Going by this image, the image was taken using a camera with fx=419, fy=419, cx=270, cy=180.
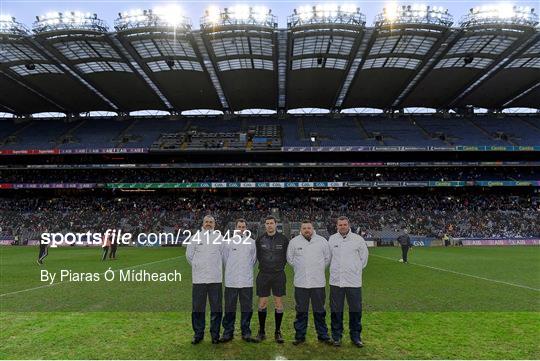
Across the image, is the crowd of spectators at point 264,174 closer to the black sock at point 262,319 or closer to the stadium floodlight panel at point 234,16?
the stadium floodlight panel at point 234,16

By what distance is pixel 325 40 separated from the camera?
121 feet


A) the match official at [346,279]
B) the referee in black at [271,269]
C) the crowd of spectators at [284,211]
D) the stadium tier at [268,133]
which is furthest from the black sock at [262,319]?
the stadium tier at [268,133]

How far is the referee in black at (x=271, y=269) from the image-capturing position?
731cm

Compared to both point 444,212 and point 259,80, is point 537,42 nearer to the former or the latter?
point 444,212

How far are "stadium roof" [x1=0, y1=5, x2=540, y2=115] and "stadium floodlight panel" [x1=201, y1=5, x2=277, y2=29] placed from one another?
8 cm

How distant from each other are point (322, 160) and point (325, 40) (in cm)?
1691

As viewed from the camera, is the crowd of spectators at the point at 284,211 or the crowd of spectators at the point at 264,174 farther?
the crowd of spectators at the point at 264,174

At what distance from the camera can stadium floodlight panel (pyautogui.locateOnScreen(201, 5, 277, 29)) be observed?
1356 inches

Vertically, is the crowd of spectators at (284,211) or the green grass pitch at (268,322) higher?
the crowd of spectators at (284,211)

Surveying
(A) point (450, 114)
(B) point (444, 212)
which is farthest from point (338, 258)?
(A) point (450, 114)

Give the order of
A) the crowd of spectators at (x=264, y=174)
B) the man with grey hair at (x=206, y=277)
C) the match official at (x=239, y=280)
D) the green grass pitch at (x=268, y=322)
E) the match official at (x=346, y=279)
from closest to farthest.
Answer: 1. the green grass pitch at (x=268, y=322)
2. the match official at (x=346, y=279)
3. the man with grey hair at (x=206, y=277)
4. the match official at (x=239, y=280)
5. the crowd of spectators at (x=264, y=174)

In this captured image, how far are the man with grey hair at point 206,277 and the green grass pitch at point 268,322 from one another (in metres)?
0.35

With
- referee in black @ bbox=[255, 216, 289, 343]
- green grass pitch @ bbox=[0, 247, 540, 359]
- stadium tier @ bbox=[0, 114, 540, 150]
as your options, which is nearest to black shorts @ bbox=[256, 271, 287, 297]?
referee in black @ bbox=[255, 216, 289, 343]

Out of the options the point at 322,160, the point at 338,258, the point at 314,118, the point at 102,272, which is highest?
the point at 314,118
